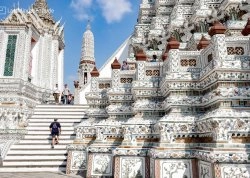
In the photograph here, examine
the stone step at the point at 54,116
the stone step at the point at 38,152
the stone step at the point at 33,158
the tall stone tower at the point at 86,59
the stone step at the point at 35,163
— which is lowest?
the stone step at the point at 35,163

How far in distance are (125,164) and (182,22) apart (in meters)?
8.40

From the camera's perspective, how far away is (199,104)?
659 centimetres

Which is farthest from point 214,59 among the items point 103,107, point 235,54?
point 103,107

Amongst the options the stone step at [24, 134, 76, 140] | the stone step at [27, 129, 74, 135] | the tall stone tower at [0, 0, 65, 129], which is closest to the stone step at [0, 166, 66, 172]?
the stone step at [24, 134, 76, 140]

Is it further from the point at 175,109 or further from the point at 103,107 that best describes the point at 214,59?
the point at 103,107

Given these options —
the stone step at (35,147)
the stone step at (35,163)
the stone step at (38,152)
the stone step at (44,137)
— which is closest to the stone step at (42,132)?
the stone step at (44,137)

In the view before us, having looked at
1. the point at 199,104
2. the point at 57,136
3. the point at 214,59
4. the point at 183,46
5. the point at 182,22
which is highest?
the point at 182,22

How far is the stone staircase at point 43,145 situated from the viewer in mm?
9328

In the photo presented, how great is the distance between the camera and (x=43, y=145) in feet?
35.5

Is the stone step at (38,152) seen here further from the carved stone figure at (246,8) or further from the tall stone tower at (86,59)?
the tall stone tower at (86,59)

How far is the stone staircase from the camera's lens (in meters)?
9.33

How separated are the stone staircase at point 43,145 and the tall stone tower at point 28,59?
3.62 feet

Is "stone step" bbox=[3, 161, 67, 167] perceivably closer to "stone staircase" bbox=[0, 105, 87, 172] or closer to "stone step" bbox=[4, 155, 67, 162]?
"stone staircase" bbox=[0, 105, 87, 172]

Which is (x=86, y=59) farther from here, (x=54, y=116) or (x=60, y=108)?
(x=54, y=116)
